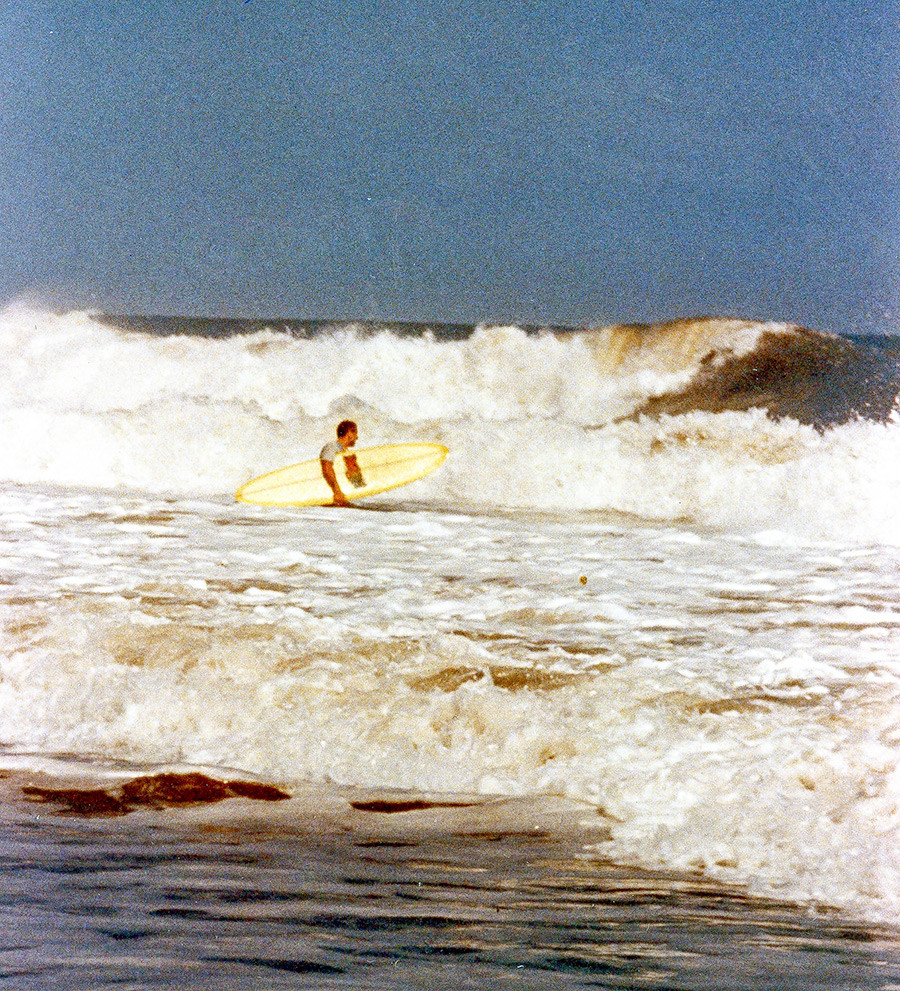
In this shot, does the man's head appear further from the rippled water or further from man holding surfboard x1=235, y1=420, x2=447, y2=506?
Result: the rippled water

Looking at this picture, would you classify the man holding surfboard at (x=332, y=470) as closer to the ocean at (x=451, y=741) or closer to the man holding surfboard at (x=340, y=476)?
the man holding surfboard at (x=340, y=476)

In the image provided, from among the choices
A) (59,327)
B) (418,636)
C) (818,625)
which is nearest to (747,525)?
(818,625)

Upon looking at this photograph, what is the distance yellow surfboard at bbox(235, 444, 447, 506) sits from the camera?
8891 mm

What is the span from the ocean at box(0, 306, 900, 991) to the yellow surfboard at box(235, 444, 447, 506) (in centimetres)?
25

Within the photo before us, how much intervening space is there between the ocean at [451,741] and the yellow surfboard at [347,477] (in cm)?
25

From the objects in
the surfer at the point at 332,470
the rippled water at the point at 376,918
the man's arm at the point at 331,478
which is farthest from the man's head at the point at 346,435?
the rippled water at the point at 376,918

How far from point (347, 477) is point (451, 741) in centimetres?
566

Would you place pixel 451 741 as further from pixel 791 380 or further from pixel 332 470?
pixel 791 380

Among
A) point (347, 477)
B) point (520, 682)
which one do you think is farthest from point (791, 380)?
point (520, 682)

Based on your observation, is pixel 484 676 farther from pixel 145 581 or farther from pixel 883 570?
pixel 883 570

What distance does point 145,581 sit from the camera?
5594mm

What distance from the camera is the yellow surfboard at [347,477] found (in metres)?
8.89

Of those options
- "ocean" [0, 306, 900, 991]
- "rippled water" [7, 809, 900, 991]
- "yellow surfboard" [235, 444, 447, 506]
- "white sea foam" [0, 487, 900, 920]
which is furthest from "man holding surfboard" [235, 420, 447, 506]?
"rippled water" [7, 809, 900, 991]

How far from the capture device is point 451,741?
3633 millimetres
